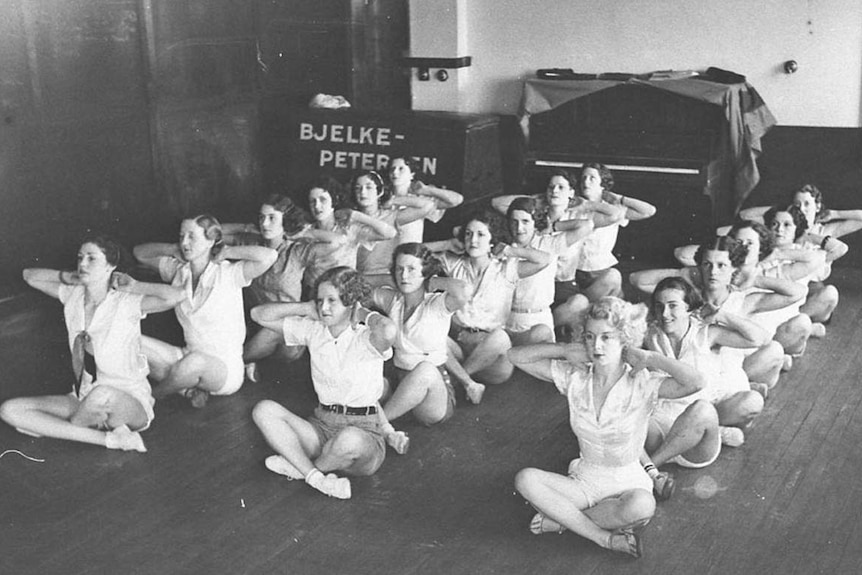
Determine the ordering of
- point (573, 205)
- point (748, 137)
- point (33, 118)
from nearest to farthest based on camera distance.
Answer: point (33, 118)
point (573, 205)
point (748, 137)

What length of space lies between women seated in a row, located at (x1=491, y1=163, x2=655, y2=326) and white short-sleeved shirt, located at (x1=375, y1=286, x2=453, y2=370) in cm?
136

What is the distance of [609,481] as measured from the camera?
3.88 metres

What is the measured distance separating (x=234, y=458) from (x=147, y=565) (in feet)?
3.19

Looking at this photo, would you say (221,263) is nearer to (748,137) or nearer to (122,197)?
(122,197)

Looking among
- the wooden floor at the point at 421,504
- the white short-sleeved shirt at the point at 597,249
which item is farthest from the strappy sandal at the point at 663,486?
the white short-sleeved shirt at the point at 597,249

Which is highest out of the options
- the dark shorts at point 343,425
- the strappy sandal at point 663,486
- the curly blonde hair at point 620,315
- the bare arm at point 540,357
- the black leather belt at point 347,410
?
the curly blonde hair at point 620,315

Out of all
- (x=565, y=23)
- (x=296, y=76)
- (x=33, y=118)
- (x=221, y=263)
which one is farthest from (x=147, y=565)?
(x=565, y=23)

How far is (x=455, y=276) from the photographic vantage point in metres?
5.62

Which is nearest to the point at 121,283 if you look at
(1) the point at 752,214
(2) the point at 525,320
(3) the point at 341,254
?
(3) the point at 341,254

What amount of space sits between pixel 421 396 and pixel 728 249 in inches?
60.8

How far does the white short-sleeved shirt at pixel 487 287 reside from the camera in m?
5.56

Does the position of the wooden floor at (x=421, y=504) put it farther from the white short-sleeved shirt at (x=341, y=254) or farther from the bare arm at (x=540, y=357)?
the white short-sleeved shirt at (x=341, y=254)

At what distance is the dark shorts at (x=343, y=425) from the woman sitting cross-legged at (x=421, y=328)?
0.45 meters

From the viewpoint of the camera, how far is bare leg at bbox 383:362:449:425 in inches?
191
